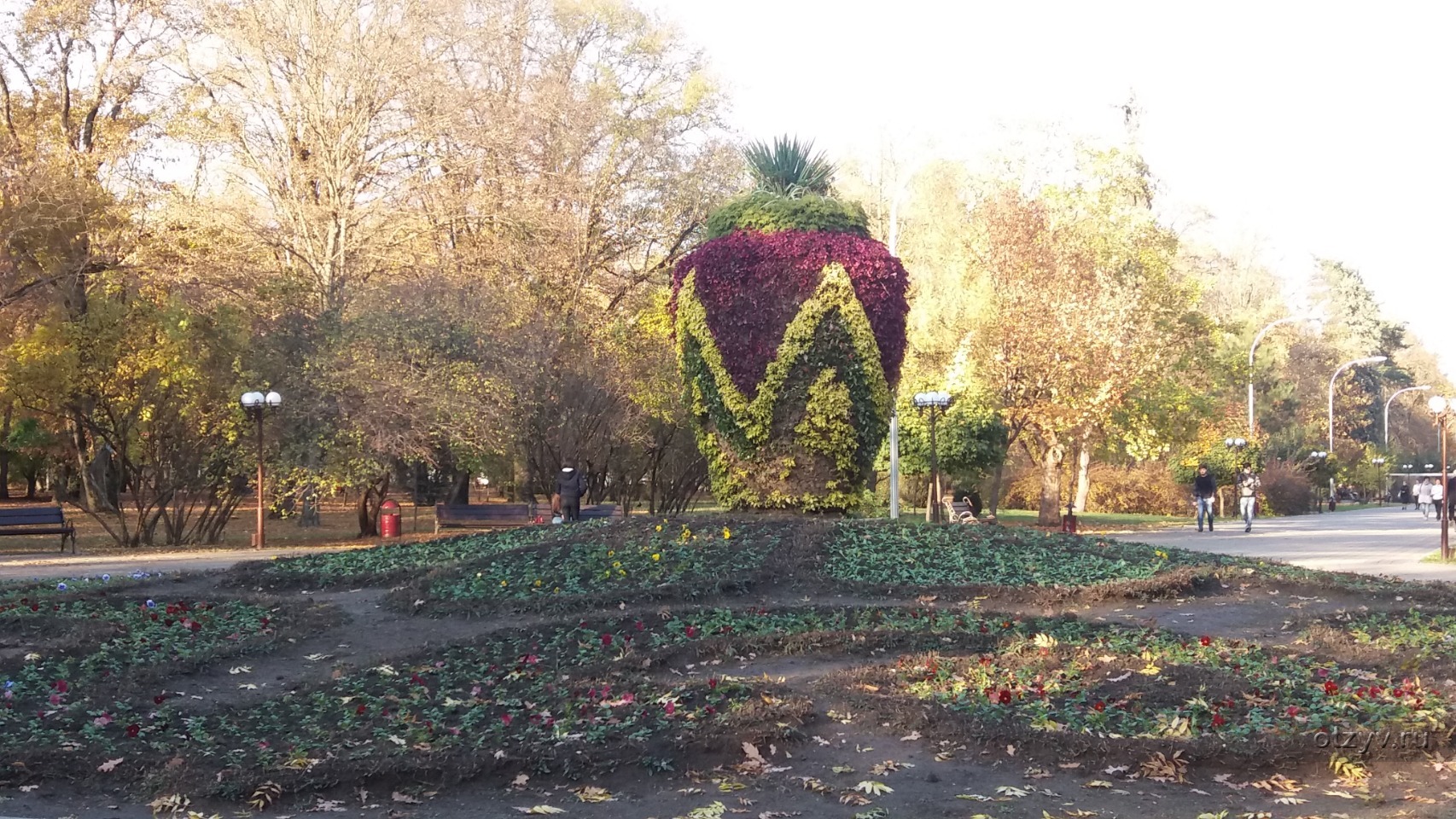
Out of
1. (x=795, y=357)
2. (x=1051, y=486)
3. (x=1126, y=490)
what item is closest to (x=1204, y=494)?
(x=1051, y=486)

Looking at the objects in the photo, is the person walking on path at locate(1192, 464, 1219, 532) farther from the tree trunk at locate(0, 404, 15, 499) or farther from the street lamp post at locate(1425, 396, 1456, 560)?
the tree trunk at locate(0, 404, 15, 499)

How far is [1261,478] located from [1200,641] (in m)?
42.7

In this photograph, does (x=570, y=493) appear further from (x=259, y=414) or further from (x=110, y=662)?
(x=110, y=662)

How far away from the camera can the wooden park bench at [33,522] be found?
21.4 m

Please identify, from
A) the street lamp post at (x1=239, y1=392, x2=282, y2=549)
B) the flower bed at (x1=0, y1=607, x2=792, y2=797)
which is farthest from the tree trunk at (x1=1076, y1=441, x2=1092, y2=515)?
the flower bed at (x1=0, y1=607, x2=792, y2=797)

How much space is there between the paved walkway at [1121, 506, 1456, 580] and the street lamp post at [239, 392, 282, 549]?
16.4 metres

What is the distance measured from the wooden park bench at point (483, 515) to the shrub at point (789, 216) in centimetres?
1338

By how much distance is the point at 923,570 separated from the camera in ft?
41.4

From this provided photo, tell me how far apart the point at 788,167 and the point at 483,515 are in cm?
1419

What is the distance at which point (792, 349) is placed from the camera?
14.5 metres

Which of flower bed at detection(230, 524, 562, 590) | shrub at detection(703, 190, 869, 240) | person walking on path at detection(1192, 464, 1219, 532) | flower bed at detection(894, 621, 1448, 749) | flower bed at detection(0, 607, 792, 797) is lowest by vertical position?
flower bed at detection(0, 607, 792, 797)

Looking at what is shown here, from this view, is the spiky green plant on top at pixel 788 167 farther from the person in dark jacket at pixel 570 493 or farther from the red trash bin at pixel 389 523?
the red trash bin at pixel 389 523

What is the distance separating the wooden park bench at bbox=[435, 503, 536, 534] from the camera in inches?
1078

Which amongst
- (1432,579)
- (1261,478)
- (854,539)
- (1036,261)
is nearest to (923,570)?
(854,539)
